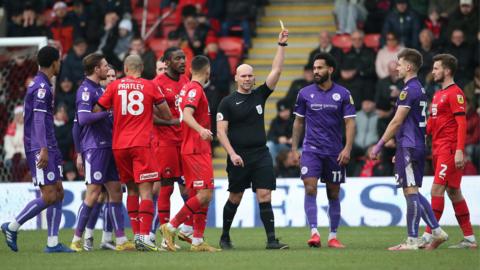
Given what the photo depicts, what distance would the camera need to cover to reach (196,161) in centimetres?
1386

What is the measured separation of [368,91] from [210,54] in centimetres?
354

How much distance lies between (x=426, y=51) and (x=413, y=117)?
359 inches

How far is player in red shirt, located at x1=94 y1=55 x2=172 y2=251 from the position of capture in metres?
14.0

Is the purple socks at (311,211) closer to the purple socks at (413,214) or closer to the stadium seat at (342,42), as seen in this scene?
the purple socks at (413,214)

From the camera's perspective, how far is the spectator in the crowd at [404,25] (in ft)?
77.7

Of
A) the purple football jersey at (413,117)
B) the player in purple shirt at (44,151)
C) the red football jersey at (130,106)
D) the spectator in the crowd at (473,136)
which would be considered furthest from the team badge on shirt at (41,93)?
the spectator in the crowd at (473,136)

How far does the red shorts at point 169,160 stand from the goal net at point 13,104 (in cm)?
857

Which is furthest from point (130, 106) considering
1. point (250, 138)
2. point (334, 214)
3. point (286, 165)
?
point (286, 165)

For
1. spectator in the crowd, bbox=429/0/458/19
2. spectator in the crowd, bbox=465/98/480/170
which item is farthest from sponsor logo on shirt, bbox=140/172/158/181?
spectator in the crowd, bbox=429/0/458/19

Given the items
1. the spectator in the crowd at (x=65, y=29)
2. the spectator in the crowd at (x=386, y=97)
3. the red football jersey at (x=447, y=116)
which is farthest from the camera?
the spectator in the crowd at (x=65, y=29)

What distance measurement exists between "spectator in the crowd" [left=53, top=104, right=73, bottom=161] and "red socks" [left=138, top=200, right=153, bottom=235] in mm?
9339

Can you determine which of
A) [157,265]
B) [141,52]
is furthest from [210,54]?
[157,265]

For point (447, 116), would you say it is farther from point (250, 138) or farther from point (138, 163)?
point (138, 163)

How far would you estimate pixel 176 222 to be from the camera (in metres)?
13.8
